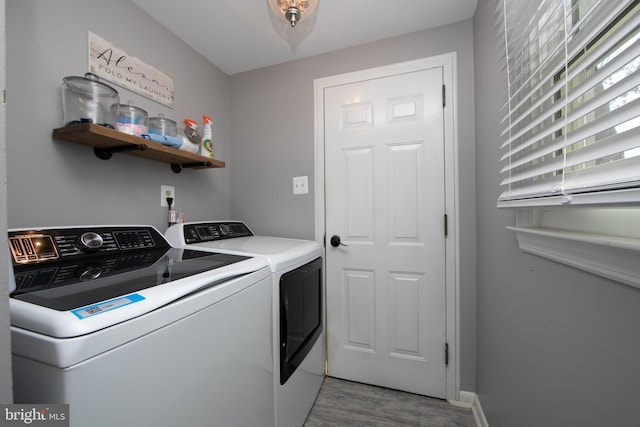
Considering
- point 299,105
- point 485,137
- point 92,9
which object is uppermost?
point 92,9

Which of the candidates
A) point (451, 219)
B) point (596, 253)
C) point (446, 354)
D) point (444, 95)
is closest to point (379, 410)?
point (446, 354)

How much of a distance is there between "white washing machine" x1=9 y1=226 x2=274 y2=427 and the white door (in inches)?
33.4

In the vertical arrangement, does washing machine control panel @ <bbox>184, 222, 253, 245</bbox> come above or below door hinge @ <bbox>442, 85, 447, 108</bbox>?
below

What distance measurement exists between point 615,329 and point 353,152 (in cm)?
148

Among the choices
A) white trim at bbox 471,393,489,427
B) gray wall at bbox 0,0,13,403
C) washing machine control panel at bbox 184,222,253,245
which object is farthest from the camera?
washing machine control panel at bbox 184,222,253,245

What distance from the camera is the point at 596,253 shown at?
1.83 ft

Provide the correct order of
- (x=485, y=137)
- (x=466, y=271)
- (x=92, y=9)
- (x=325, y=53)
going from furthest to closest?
(x=325, y=53) < (x=466, y=271) < (x=485, y=137) < (x=92, y=9)

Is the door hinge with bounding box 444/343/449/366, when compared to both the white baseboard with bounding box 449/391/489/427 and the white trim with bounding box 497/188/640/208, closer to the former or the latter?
the white baseboard with bounding box 449/391/489/427

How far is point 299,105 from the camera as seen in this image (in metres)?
1.92

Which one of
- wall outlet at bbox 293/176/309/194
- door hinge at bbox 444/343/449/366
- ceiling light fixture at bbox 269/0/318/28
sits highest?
ceiling light fixture at bbox 269/0/318/28

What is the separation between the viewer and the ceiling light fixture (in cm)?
113

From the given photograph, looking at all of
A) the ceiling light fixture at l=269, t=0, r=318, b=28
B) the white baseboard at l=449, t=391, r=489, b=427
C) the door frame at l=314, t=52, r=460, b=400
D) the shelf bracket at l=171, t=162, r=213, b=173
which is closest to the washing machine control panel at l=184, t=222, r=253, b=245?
the shelf bracket at l=171, t=162, r=213, b=173

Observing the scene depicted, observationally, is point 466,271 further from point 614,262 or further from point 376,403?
point 614,262

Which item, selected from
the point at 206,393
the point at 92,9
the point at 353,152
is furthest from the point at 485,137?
the point at 92,9
